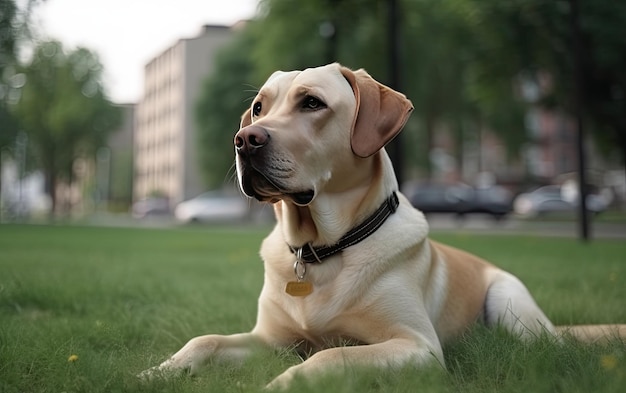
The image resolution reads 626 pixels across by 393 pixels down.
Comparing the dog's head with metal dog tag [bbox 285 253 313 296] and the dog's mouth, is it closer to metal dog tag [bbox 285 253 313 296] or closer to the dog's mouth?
the dog's mouth

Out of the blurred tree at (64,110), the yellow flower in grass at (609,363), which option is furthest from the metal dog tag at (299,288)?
the blurred tree at (64,110)

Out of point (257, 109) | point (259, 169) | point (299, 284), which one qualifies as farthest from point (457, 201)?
point (259, 169)

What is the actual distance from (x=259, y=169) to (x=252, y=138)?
15 cm

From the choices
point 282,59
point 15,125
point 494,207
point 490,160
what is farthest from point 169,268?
point 490,160

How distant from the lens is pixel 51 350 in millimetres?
3102

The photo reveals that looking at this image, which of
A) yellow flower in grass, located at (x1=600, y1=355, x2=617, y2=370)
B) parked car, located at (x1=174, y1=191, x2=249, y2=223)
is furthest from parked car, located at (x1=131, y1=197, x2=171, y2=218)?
yellow flower in grass, located at (x1=600, y1=355, x2=617, y2=370)

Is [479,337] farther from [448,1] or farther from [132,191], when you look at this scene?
[132,191]

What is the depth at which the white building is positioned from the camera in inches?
3103

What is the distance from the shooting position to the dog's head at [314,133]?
3008mm

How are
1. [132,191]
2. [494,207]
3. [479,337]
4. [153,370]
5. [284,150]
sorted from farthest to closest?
[132,191], [494,207], [479,337], [284,150], [153,370]

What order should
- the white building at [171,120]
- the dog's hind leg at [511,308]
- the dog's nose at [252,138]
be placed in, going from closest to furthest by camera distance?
the dog's nose at [252,138], the dog's hind leg at [511,308], the white building at [171,120]

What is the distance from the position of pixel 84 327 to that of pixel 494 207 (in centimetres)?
3201

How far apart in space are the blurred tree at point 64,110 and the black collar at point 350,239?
110 feet

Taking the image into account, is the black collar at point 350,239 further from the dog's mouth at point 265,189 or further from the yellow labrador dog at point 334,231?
the dog's mouth at point 265,189
